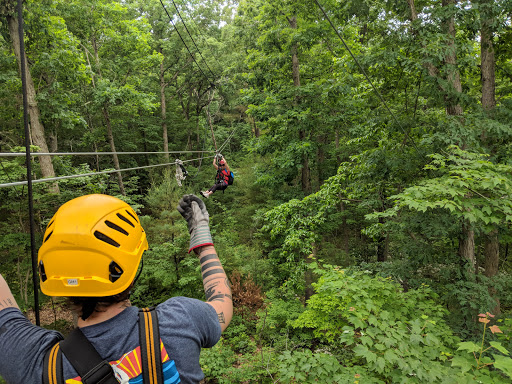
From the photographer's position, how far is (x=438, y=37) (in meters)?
4.42

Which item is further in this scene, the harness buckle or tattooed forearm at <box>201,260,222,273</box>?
tattooed forearm at <box>201,260,222,273</box>

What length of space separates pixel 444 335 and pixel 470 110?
4025 millimetres

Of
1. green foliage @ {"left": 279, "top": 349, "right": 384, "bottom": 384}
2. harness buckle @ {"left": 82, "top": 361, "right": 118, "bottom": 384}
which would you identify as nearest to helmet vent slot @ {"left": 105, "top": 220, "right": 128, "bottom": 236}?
harness buckle @ {"left": 82, "top": 361, "right": 118, "bottom": 384}

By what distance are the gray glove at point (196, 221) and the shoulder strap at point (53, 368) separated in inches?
26.1

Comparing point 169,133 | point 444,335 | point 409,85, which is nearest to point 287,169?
point 409,85

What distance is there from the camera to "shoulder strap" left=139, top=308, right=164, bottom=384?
90 cm

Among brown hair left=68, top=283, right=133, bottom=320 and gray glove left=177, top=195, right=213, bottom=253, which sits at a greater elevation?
gray glove left=177, top=195, right=213, bottom=253


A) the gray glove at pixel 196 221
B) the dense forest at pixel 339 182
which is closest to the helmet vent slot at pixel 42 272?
the gray glove at pixel 196 221

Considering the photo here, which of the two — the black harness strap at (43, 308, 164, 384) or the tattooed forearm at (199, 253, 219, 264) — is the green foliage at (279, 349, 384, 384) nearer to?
the tattooed forearm at (199, 253, 219, 264)

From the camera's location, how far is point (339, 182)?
7.55 metres

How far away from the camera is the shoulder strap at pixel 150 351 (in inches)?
35.5

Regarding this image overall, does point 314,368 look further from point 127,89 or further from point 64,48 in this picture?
point 127,89

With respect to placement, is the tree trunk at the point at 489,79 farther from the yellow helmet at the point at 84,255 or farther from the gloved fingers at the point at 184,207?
the yellow helmet at the point at 84,255

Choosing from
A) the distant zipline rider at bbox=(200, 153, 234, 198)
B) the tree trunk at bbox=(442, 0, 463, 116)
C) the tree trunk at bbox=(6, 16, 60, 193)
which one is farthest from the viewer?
the tree trunk at bbox=(6, 16, 60, 193)
